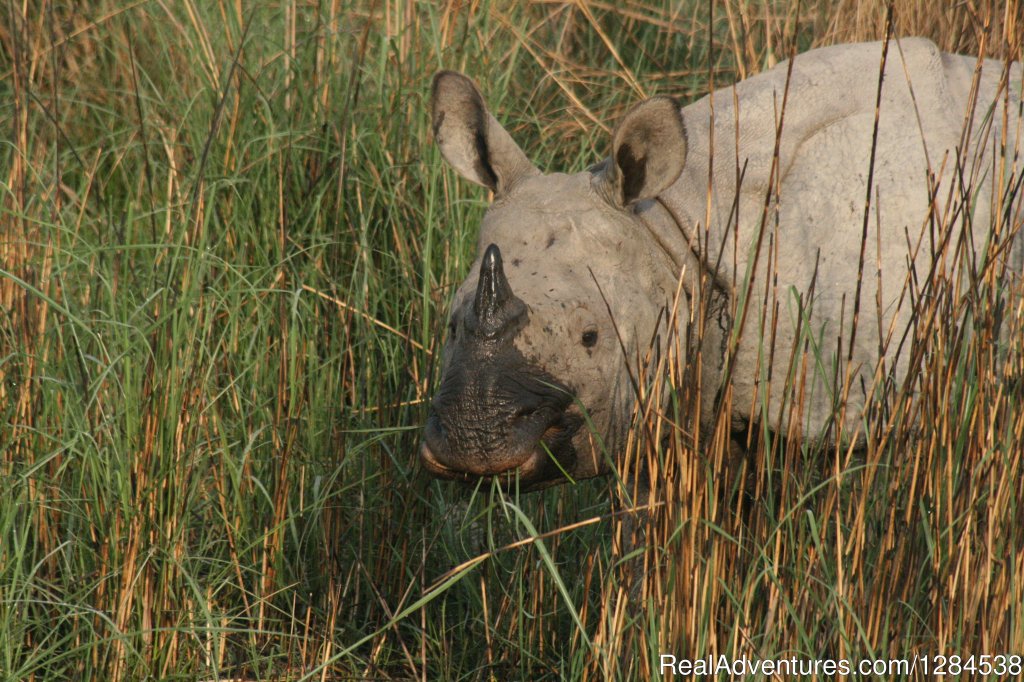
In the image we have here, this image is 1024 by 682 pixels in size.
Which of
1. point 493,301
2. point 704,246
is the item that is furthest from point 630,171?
point 493,301

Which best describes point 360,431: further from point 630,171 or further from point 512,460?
point 630,171

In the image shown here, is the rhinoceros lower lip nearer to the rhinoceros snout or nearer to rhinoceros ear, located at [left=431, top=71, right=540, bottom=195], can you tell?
the rhinoceros snout

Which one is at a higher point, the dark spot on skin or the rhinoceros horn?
the dark spot on skin

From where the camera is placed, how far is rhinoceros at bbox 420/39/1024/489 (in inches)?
122

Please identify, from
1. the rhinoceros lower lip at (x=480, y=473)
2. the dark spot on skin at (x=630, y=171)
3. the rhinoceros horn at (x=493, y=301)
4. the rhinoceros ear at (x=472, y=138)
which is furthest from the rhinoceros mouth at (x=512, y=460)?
the rhinoceros ear at (x=472, y=138)

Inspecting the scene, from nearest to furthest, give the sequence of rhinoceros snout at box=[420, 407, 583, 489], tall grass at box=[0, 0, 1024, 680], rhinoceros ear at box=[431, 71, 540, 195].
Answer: tall grass at box=[0, 0, 1024, 680], rhinoceros snout at box=[420, 407, 583, 489], rhinoceros ear at box=[431, 71, 540, 195]

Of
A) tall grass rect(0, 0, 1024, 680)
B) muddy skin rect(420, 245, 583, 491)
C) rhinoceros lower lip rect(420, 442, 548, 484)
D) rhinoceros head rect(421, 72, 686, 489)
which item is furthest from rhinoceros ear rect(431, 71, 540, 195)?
rhinoceros lower lip rect(420, 442, 548, 484)

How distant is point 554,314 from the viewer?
3205 mm

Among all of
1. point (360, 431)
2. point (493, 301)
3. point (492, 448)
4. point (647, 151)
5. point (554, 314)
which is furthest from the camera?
point (360, 431)

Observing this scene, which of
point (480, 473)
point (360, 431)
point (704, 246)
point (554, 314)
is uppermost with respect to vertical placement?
point (704, 246)

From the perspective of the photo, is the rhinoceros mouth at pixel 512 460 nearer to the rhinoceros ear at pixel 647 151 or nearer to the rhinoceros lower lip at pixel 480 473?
the rhinoceros lower lip at pixel 480 473

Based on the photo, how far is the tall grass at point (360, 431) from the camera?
277 cm

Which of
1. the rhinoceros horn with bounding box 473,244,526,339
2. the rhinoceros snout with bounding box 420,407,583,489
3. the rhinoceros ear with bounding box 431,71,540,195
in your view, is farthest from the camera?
the rhinoceros ear with bounding box 431,71,540,195

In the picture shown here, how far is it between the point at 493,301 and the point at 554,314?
0.18 metres
